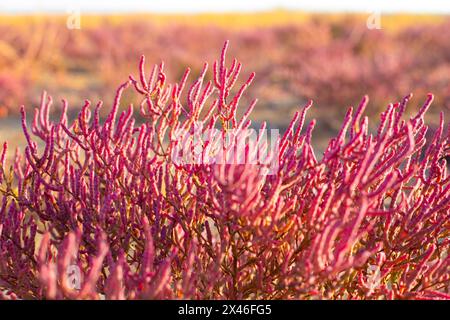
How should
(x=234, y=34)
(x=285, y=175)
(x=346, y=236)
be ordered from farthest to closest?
(x=234, y=34) → (x=285, y=175) → (x=346, y=236)

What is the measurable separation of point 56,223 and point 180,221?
1.15 feet

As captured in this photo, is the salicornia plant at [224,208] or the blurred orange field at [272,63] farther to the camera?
the blurred orange field at [272,63]

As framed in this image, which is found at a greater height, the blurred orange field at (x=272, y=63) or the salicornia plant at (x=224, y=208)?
the blurred orange field at (x=272, y=63)

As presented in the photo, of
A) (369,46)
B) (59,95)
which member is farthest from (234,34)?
(59,95)

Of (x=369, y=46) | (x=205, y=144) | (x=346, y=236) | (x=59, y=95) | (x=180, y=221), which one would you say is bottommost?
(x=346, y=236)

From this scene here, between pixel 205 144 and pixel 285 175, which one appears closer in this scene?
pixel 285 175

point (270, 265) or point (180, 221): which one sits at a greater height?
point (180, 221)

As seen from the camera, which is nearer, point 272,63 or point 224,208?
point 224,208

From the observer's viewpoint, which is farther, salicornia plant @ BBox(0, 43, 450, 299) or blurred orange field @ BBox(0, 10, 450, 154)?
blurred orange field @ BBox(0, 10, 450, 154)

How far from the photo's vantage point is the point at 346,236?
138cm

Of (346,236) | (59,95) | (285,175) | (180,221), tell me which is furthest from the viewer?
(59,95)

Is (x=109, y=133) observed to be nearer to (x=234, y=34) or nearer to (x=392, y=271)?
(x=392, y=271)

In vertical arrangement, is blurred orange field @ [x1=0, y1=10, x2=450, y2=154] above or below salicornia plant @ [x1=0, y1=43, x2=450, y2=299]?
above

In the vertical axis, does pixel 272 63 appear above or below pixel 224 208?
above
